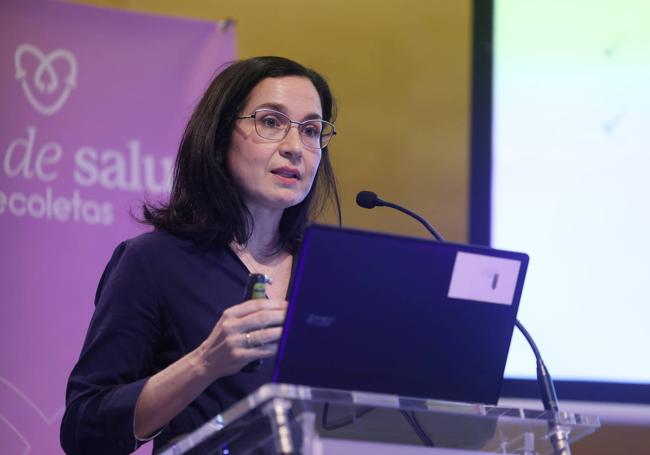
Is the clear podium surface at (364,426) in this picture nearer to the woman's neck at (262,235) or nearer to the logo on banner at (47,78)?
the woman's neck at (262,235)

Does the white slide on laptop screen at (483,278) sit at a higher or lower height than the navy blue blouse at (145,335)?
higher

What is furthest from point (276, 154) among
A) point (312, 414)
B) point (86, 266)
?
point (86, 266)

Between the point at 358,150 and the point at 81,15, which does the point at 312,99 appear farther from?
the point at 358,150

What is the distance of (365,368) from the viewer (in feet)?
4.98

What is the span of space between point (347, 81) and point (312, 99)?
5.19ft

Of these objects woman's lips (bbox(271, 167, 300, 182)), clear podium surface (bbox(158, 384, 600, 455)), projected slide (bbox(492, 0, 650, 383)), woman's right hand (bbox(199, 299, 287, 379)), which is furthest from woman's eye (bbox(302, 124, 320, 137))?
projected slide (bbox(492, 0, 650, 383))

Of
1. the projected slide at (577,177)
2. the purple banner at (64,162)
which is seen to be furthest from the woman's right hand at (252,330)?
the projected slide at (577,177)

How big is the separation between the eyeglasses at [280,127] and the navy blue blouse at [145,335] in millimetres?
268

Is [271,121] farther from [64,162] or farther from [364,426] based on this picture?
[64,162]

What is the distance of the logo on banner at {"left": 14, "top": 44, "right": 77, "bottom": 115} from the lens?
299 centimetres

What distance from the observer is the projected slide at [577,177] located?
344 cm

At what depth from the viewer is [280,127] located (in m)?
2.11

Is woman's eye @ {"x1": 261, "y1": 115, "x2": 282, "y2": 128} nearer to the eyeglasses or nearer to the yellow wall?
the eyeglasses

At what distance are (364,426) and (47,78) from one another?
77.1 inches
